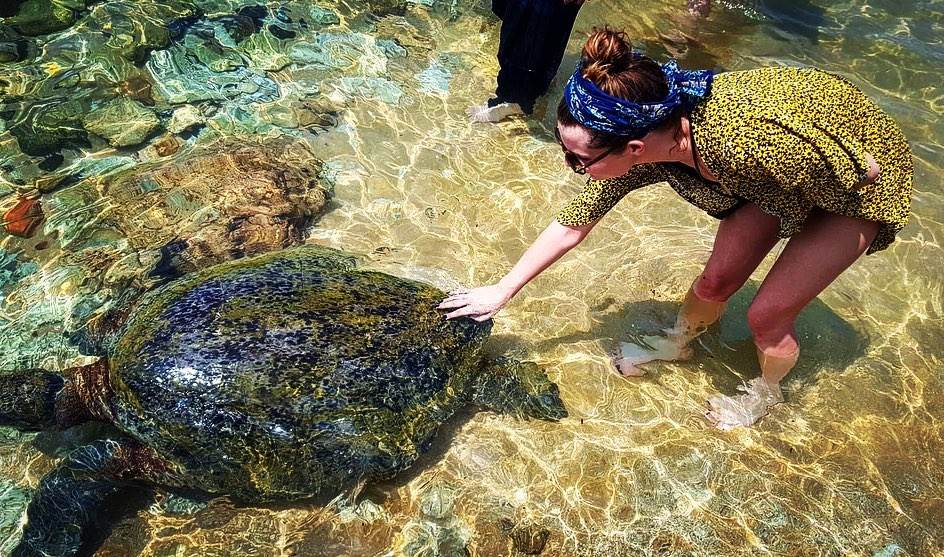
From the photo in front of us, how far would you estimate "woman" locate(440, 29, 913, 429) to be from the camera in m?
2.23

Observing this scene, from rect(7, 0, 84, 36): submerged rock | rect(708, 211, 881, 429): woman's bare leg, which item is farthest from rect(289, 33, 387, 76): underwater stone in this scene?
rect(708, 211, 881, 429): woman's bare leg

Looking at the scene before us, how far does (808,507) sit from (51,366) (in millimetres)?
4250

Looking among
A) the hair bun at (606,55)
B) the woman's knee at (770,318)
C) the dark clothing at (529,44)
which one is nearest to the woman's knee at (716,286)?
the woman's knee at (770,318)

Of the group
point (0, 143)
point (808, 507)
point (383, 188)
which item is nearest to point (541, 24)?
point (383, 188)

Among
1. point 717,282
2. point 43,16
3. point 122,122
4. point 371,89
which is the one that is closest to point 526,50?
point 371,89

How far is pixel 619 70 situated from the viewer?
2191mm

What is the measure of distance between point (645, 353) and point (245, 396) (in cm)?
236

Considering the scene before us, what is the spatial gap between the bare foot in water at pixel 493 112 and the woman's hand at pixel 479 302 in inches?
105

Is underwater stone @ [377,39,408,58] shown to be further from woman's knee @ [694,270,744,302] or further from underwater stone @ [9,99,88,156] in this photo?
woman's knee @ [694,270,744,302]

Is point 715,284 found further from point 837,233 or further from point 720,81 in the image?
point 720,81

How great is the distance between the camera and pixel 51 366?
3.40 meters

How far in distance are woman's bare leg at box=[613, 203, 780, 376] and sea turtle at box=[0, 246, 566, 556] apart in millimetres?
1292

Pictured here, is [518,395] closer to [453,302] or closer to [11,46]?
[453,302]

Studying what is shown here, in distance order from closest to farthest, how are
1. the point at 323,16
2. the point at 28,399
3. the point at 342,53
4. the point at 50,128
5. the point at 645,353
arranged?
the point at 28,399, the point at 645,353, the point at 50,128, the point at 342,53, the point at 323,16
